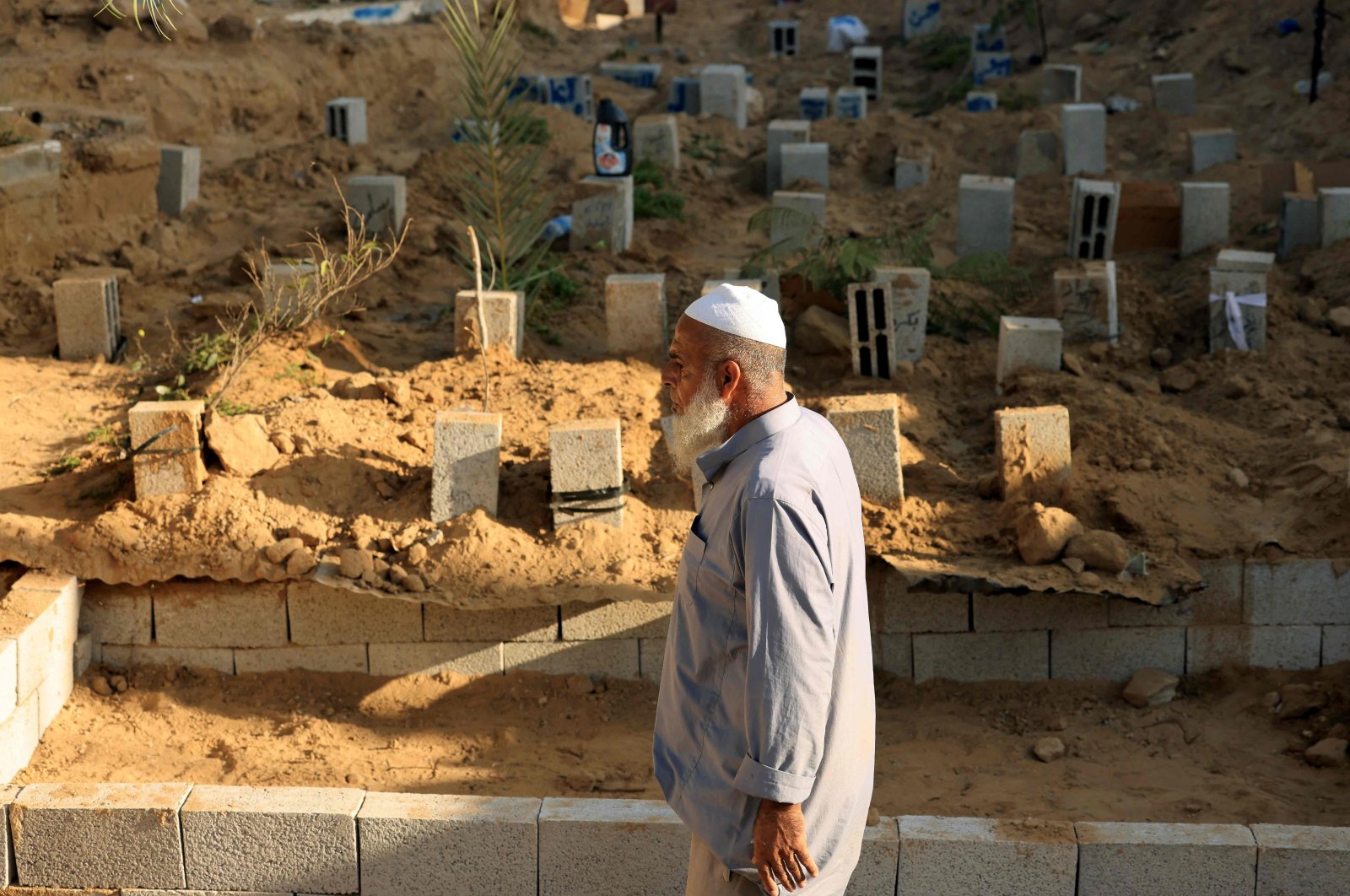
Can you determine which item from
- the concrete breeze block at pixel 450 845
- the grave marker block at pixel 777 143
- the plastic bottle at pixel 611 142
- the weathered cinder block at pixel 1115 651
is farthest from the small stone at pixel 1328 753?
the grave marker block at pixel 777 143

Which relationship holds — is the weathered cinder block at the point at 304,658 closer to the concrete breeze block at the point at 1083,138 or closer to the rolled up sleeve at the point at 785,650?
the rolled up sleeve at the point at 785,650

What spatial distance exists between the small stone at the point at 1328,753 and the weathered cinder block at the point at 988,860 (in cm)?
137

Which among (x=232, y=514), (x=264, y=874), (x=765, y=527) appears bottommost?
(x=264, y=874)

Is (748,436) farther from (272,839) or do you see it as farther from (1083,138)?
(1083,138)

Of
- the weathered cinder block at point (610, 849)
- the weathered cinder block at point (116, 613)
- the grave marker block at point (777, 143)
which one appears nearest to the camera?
the weathered cinder block at point (610, 849)

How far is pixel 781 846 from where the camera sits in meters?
2.84

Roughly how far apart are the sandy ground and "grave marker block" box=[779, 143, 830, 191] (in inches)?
299

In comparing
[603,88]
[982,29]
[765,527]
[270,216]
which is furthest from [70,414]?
[982,29]

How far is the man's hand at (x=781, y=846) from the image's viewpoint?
2.84 metres

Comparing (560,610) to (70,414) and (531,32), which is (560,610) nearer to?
(70,414)

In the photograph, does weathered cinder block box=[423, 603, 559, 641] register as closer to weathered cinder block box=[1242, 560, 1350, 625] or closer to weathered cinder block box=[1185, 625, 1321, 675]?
weathered cinder block box=[1185, 625, 1321, 675]

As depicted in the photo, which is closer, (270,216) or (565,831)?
(565,831)

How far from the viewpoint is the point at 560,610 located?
580 cm

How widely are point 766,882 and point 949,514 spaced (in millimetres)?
3419
